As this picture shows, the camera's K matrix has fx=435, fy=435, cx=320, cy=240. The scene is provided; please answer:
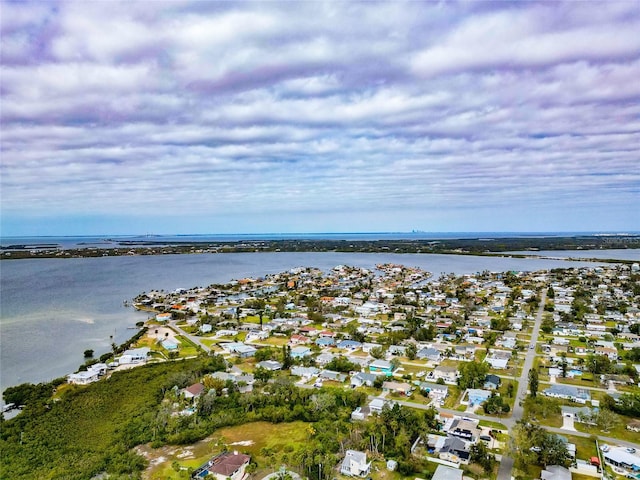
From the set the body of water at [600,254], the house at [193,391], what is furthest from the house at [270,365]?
the body of water at [600,254]

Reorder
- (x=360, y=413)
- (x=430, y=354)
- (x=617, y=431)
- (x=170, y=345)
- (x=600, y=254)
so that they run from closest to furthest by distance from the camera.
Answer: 1. (x=617, y=431)
2. (x=360, y=413)
3. (x=430, y=354)
4. (x=170, y=345)
5. (x=600, y=254)

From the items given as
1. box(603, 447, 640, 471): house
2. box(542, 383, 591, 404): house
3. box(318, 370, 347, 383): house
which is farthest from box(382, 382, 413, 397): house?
box(603, 447, 640, 471): house

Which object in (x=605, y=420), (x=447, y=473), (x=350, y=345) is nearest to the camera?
(x=447, y=473)

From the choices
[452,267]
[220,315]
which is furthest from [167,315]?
[452,267]

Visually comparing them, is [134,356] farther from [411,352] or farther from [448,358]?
[448,358]

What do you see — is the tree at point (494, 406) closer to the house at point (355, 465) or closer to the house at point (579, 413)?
the house at point (579, 413)

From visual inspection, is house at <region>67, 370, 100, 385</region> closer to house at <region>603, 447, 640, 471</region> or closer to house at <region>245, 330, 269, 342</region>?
house at <region>245, 330, 269, 342</region>

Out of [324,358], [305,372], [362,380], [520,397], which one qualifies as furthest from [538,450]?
[324,358]
